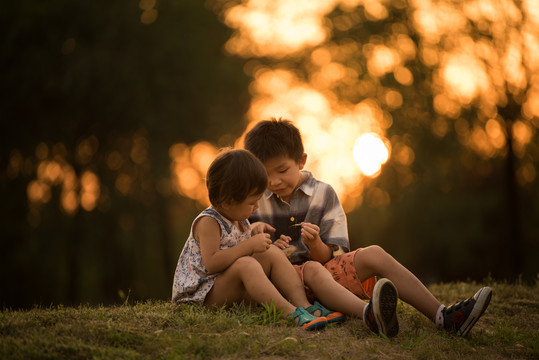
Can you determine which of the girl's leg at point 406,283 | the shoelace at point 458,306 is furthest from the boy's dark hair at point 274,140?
the shoelace at point 458,306

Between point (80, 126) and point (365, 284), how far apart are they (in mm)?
14870

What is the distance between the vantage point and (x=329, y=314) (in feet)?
12.2

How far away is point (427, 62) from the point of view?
18.1m

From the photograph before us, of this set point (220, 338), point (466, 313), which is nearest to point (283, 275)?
point (220, 338)

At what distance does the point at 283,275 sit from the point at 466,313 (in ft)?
3.89

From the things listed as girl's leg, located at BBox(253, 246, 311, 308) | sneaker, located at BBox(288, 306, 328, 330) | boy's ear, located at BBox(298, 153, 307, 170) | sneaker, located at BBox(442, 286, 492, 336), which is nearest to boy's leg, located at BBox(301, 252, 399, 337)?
girl's leg, located at BBox(253, 246, 311, 308)

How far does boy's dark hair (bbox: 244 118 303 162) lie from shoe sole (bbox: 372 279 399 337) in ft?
4.69

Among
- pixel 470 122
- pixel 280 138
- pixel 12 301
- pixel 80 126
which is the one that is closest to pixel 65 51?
pixel 80 126

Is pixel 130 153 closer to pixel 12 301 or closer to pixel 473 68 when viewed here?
pixel 12 301

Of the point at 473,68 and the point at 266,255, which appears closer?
the point at 266,255

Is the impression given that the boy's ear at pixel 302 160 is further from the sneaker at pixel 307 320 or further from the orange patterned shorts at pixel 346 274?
the sneaker at pixel 307 320

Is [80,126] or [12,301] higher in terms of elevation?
[80,126]

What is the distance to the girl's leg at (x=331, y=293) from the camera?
146 inches

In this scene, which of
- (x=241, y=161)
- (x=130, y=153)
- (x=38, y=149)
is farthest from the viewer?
(x=130, y=153)
